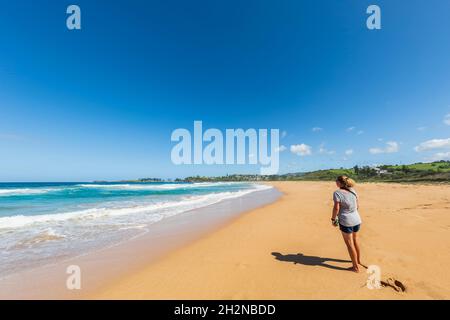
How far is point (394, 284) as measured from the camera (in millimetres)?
3648

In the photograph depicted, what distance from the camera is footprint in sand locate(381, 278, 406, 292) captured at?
3515 millimetres

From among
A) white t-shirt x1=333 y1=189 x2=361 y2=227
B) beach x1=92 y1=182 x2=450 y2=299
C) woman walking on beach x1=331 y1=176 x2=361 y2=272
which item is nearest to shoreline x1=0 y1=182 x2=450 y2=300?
beach x1=92 y1=182 x2=450 y2=299

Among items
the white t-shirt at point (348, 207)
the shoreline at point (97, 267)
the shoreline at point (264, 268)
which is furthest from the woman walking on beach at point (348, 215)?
the shoreline at point (97, 267)

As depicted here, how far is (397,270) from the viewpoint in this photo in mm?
4176

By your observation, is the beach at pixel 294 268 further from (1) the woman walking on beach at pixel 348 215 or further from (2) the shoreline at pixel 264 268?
(1) the woman walking on beach at pixel 348 215

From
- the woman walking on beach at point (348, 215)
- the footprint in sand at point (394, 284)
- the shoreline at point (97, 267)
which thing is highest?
the woman walking on beach at point (348, 215)

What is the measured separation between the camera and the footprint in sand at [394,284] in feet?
11.5

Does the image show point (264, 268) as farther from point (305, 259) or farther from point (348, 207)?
point (348, 207)

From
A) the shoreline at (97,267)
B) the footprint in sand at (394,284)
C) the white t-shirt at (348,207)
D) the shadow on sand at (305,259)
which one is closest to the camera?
the footprint in sand at (394,284)

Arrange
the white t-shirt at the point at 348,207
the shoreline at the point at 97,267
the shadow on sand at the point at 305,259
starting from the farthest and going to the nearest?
the shadow on sand at the point at 305,259
the white t-shirt at the point at 348,207
the shoreline at the point at 97,267

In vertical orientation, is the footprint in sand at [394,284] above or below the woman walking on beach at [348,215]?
below

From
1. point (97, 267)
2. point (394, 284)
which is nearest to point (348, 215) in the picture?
point (394, 284)

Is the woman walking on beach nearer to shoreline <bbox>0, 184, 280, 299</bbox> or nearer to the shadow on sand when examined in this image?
the shadow on sand
